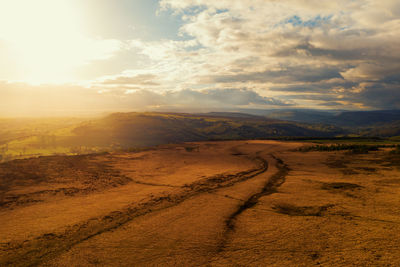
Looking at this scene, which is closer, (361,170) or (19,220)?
(19,220)

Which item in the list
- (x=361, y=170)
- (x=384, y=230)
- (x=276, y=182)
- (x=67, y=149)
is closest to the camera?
(x=384, y=230)

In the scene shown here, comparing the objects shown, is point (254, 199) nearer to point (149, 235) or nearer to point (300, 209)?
point (300, 209)

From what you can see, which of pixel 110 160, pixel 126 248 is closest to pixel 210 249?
pixel 126 248

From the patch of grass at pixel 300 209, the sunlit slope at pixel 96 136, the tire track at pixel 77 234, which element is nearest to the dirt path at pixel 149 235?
the tire track at pixel 77 234

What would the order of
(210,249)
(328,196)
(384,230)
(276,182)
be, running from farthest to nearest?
(276,182), (328,196), (384,230), (210,249)

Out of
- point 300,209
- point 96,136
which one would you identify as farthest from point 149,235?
point 96,136

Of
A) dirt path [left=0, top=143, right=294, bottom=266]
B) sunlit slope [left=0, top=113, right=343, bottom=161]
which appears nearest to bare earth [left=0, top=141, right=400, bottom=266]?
dirt path [left=0, top=143, right=294, bottom=266]

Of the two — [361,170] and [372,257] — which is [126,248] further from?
[361,170]
